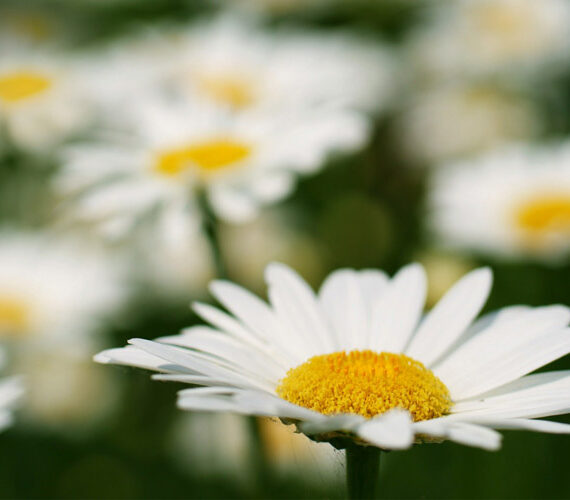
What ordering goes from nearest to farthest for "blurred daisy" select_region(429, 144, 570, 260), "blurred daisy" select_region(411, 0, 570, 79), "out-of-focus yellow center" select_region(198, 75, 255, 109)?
"blurred daisy" select_region(429, 144, 570, 260) < "out-of-focus yellow center" select_region(198, 75, 255, 109) < "blurred daisy" select_region(411, 0, 570, 79)

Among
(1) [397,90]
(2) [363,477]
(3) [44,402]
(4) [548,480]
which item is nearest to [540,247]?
(4) [548,480]

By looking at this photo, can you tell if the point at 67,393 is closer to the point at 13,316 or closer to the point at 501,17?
the point at 13,316

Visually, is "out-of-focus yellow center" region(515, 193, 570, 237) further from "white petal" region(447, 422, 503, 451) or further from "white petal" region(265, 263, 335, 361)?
"white petal" region(447, 422, 503, 451)

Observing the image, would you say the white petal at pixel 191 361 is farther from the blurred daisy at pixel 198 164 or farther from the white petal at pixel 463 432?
the blurred daisy at pixel 198 164

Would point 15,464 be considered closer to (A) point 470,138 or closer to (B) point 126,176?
(B) point 126,176

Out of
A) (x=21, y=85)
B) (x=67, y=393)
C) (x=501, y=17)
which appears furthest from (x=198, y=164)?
(x=501, y=17)

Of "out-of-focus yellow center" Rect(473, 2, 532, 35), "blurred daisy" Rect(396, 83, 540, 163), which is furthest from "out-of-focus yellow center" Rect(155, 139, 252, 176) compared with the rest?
"out-of-focus yellow center" Rect(473, 2, 532, 35)

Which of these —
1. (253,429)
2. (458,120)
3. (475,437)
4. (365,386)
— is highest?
(458,120)
